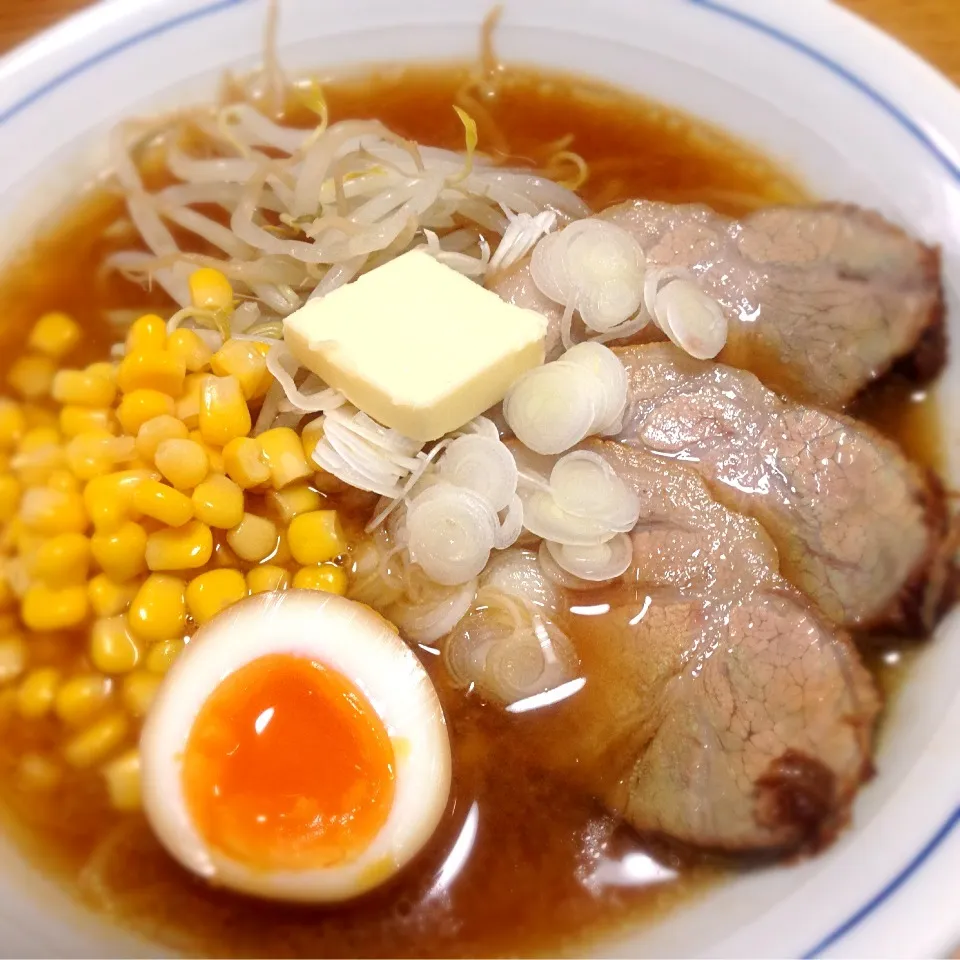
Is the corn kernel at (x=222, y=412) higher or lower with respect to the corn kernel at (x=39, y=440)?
higher

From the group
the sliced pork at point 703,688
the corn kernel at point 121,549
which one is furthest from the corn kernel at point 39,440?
the sliced pork at point 703,688

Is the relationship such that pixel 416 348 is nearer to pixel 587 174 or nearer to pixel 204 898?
pixel 587 174

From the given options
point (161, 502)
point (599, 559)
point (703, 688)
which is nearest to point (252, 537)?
point (161, 502)

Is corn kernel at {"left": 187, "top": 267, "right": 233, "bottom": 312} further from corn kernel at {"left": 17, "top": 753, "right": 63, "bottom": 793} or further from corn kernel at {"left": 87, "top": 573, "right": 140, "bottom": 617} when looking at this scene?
corn kernel at {"left": 17, "top": 753, "right": 63, "bottom": 793}

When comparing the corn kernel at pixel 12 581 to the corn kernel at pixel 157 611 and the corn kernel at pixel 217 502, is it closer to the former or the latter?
the corn kernel at pixel 157 611

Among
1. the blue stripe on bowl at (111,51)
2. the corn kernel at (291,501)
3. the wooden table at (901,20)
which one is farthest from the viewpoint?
the wooden table at (901,20)

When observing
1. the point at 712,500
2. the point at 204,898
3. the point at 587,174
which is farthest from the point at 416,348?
the point at 204,898

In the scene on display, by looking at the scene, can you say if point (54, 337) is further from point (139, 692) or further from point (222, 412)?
point (139, 692)
